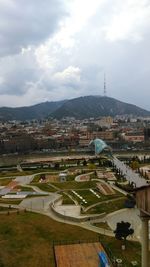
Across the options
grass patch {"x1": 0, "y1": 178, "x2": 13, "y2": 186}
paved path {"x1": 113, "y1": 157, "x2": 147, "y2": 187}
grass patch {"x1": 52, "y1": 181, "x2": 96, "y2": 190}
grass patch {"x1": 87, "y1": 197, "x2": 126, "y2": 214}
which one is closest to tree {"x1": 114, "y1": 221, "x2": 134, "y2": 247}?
grass patch {"x1": 87, "y1": 197, "x2": 126, "y2": 214}

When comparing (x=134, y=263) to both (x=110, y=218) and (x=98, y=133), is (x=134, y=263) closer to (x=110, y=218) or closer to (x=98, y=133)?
(x=110, y=218)

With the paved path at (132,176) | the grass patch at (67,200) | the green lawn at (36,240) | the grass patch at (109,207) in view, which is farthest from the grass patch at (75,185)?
the green lawn at (36,240)

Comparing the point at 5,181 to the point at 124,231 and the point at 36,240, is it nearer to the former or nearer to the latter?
the point at 36,240

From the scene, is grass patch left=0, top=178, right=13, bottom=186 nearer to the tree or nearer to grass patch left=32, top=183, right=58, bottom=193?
grass patch left=32, top=183, right=58, bottom=193

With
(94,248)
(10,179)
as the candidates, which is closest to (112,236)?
(94,248)

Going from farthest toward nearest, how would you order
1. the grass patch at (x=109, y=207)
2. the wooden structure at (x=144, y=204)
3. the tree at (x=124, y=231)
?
the grass patch at (x=109, y=207)
the tree at (x=124, y=231)
the wooden structure at (x=144, y=204)

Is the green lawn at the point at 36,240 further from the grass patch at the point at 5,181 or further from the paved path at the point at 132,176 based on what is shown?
the grass patch at the point at 5,181

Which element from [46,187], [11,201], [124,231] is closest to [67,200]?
[11,201]

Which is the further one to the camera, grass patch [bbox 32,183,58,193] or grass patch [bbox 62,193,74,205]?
grass patch [bbox 32,183,58,193]

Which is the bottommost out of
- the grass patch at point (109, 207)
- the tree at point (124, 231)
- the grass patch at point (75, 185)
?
the grass patch at point (75, 185)
